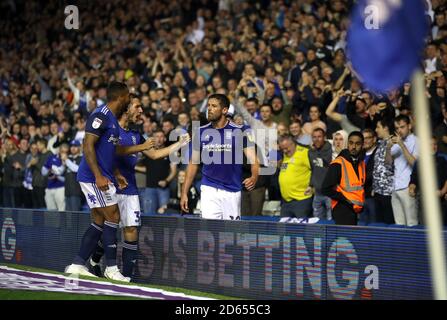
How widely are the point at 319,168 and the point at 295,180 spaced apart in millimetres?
387

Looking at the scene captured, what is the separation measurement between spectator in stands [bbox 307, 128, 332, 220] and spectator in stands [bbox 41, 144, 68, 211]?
5731 mm

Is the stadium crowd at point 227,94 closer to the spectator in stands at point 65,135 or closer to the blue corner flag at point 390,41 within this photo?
the spectator in stands at point 65,135

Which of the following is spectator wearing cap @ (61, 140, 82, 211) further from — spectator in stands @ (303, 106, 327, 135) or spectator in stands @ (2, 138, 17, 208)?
spectator in stands @ (303, 106, 327, 135)

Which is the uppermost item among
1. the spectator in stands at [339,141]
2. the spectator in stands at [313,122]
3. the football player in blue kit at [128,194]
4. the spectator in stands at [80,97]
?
the spectator in stands at [80,97]

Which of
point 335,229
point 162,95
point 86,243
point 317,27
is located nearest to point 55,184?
point 162,95

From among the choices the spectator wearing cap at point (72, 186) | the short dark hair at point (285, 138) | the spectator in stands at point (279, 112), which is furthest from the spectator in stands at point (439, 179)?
the spectator wearing cap at point (72, 186)

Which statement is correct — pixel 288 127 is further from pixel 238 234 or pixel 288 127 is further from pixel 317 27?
pixel 238 234

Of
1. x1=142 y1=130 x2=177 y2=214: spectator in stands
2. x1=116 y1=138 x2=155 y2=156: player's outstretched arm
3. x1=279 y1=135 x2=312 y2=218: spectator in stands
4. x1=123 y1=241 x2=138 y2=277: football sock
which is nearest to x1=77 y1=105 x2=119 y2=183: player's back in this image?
x1=116 y1=138 x2=155 y2=156: player's outstretched arm

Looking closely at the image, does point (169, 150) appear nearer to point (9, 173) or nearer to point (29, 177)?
point (29, 177)

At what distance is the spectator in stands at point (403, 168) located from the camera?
450 inches

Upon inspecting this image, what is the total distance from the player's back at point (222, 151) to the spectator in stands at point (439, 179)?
2.33 meters

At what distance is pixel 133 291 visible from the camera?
8.55m

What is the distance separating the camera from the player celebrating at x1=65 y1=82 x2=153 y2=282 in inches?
382
